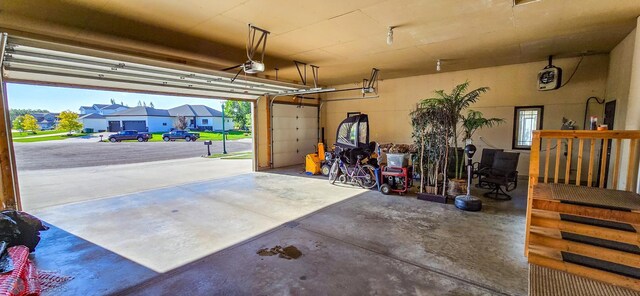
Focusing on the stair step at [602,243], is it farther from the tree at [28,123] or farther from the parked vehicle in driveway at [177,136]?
the tree at [28,123]

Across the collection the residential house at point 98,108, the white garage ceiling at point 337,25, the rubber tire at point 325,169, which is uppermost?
the residential house at point 98,108

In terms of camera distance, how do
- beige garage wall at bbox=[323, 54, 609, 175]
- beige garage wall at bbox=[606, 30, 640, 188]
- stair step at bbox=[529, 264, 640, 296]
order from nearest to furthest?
stair step at bbox=[529, 264, 640, 296]
beige garage wall at bbox=[606, 30, 640, 188]
beige garage wall at bbox=[323, 54, 609, 175]

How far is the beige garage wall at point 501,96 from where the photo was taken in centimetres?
595

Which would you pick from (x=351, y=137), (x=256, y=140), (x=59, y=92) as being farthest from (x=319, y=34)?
(x=59, y=92)

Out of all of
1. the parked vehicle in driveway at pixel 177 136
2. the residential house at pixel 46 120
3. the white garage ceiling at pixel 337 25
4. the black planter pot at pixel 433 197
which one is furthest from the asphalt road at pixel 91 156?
the residential house at pixel 46 120

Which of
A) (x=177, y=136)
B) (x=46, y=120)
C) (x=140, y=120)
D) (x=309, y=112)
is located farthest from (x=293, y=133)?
(x=46, y=120)

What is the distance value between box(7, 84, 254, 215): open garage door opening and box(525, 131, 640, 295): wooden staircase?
23.8 feet

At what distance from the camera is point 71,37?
3695mm

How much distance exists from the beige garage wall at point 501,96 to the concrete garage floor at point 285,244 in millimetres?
2467

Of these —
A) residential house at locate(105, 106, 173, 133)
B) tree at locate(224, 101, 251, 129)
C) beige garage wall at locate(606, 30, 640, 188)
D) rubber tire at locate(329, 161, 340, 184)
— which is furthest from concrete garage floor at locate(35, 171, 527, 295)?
residential house at locate(105, 106, 173, 133)

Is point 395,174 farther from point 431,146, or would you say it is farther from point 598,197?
point 598,197

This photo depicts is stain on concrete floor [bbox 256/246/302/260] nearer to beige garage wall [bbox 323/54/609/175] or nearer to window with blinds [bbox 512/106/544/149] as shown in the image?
beige garage wall [bbox 323/54/609/175]

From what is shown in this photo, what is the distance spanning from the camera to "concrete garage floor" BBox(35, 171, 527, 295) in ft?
8.07

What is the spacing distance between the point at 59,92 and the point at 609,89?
185ft
